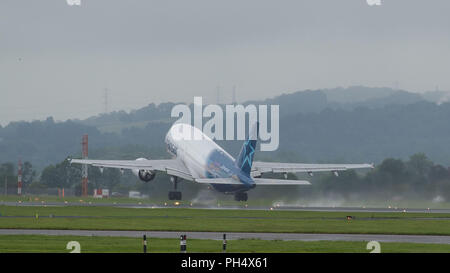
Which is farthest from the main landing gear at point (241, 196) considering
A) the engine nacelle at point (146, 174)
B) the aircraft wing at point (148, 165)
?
the engine nacelle at point (146, 174)

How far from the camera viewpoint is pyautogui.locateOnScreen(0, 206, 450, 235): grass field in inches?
2635

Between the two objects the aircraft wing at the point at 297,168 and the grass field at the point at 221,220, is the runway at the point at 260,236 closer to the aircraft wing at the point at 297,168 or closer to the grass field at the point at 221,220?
the grass field at the point at 221,220

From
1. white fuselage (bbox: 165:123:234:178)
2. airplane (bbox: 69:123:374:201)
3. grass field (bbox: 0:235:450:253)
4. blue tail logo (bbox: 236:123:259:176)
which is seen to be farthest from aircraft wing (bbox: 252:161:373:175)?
grass field (bbox: 0:235:450:253)

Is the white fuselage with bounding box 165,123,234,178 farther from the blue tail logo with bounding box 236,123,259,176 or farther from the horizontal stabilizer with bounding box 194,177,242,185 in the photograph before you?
the blue tail logo with bounding box 236,123,259,176

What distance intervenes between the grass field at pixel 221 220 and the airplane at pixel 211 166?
1246cm

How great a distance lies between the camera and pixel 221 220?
77062 mm

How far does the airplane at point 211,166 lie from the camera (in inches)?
4183

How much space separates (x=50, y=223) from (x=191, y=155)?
49.4 m

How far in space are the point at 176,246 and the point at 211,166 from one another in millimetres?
62388

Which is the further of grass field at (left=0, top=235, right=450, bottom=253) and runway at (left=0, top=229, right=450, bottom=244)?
runway at (left=0, top=229, right=450, bottom=244)

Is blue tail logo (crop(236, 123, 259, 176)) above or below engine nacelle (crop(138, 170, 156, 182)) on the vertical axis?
above

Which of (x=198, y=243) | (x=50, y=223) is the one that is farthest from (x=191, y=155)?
(x=198, y=243)

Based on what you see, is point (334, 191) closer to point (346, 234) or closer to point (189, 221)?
point (189, 221)
